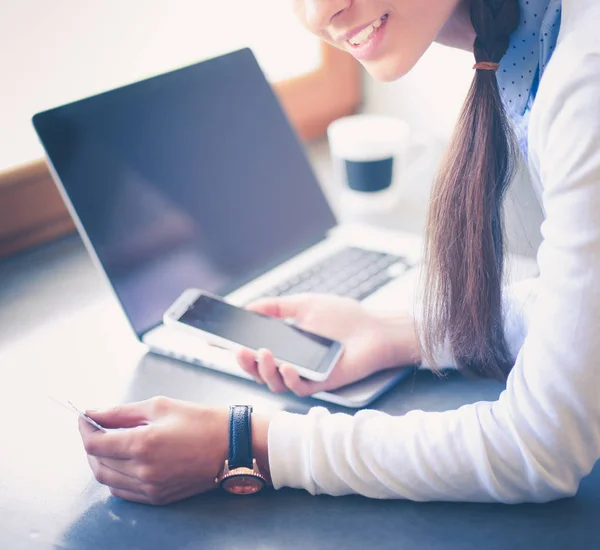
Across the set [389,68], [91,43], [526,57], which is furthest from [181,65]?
[526,57]

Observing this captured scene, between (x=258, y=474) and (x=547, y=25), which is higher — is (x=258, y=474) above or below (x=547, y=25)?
below

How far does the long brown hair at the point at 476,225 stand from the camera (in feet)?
2.12

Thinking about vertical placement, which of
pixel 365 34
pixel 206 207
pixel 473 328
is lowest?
pixel 473 328

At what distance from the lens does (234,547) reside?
533 mm

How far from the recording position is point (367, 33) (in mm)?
689

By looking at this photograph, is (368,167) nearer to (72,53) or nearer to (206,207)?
(206,207)

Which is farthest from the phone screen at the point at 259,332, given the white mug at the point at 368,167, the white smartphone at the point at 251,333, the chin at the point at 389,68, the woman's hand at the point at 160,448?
the white mug at the point at 368,167

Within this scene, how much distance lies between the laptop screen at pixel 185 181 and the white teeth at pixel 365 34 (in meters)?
0.26

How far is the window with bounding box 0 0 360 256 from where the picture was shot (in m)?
0.97

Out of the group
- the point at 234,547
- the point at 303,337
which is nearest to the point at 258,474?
the point at 234,547

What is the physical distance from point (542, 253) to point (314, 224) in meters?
0.48

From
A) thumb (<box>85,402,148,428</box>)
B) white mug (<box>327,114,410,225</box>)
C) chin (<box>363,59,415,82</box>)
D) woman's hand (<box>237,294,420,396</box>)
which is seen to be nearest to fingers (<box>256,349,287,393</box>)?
woman's hand (<box>237,294,420,396</box>)

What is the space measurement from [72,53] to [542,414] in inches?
32.2

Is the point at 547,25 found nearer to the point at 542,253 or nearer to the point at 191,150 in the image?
the point at 542,253
